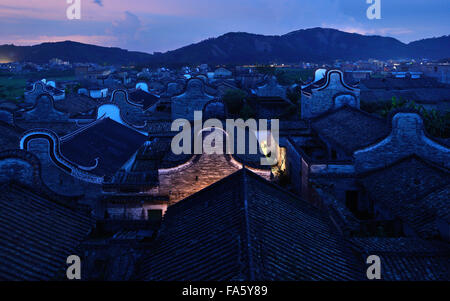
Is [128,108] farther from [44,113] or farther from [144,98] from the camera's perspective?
[144,98]

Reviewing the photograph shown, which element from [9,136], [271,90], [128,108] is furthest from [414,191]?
[271,90]

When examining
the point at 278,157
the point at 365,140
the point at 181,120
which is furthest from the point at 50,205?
the point at 181,120

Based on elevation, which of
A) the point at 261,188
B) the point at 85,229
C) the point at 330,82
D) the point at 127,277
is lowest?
the point at 127,277

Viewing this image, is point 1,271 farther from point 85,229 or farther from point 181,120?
A: point 181,120

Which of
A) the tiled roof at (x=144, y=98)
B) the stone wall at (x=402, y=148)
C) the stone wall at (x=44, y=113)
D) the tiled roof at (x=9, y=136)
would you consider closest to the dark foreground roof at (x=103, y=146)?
the tiled roof at (x=9, y=136)

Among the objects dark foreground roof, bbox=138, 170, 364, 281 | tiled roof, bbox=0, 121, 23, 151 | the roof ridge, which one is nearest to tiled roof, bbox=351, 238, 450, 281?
dark foreground roof, bbox=138, 170, 364, 281

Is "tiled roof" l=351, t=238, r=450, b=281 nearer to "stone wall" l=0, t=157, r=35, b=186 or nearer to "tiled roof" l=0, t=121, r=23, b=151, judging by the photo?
"stone wall" l=0, t=157, r=35, b=186

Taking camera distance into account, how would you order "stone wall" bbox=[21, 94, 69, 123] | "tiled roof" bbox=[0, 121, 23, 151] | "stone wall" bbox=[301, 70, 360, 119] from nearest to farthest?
"tiled roof" bbox=[0, 121, 23, 151] < "stone wall" bbox=[301, 70, 360, 119] < "stone wall" bbox=[21, 94, 69, 123]
